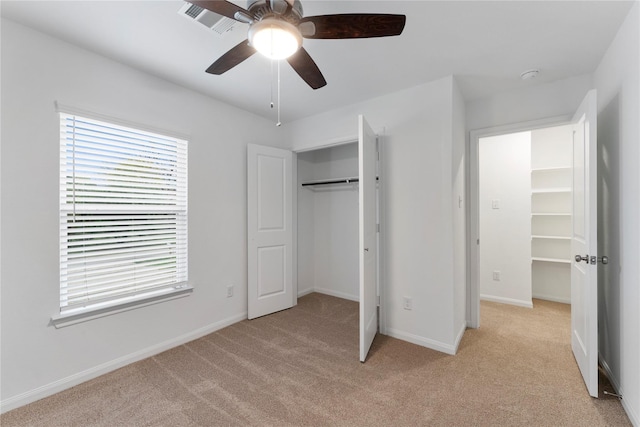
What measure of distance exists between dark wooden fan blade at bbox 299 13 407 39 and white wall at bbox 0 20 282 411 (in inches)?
73.0

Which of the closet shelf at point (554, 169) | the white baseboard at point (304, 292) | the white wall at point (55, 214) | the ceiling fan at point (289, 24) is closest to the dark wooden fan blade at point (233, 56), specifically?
the ceiling fan at point (289, 24)

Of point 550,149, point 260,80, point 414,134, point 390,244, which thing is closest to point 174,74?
point 260,80

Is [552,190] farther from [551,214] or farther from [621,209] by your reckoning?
[621,209]

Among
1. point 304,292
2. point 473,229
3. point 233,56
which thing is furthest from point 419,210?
point 304,292

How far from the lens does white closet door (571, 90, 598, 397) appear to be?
188 centimetres

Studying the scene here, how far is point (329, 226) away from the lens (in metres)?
4.37

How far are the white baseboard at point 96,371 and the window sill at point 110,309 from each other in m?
0.39

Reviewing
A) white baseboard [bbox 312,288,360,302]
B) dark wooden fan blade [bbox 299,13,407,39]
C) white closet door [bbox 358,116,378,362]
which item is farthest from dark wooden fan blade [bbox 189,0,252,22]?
white baseboard [bbox 312,288,360,302]

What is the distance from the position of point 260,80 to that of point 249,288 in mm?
2271

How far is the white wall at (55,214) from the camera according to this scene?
182 cm

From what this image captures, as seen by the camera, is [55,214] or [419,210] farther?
[419,210]

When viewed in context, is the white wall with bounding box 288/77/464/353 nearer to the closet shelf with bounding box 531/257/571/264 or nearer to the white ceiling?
the white ceiling

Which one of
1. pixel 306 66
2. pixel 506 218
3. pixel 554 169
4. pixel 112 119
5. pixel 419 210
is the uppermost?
pixel 306 66

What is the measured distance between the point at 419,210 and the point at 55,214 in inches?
116
